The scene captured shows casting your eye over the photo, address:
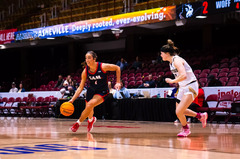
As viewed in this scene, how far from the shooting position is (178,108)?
26.4 ft

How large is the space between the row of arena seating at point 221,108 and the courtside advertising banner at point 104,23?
5.54 metres

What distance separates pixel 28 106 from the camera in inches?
816

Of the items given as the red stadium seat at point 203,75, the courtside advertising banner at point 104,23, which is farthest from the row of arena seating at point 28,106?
the red stadium seat at point 203,75

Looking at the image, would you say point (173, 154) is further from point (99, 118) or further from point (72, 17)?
point (72, 17)

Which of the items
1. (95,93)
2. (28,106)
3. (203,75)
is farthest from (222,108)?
(28,106)

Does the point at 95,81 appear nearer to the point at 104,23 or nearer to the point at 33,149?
the point at 33,149

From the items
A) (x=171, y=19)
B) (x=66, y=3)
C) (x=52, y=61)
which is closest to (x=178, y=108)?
(x=171, y=19)

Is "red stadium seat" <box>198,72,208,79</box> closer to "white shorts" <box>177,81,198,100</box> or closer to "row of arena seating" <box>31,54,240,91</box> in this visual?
"row of arena seating" <box>31,54,240,91</box>

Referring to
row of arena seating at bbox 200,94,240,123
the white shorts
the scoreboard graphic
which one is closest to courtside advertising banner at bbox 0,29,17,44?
the scoreboard graphic

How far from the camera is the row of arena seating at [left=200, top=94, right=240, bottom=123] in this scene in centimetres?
1345

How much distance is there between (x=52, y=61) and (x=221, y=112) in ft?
66.9

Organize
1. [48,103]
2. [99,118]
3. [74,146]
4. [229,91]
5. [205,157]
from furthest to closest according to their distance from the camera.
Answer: [48,103], [99,118], [229,91], [74,146], [205,157]

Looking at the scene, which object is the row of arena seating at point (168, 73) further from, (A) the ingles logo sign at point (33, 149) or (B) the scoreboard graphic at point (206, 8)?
(A) the ingles logo sign at point (33, 149)

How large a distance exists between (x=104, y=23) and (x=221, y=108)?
997 cm
